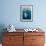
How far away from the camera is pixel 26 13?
432cm

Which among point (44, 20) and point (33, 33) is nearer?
point (33, 33)

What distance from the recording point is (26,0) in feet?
14.0

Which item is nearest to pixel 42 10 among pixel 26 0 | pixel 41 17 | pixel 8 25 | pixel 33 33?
pixel 41 17

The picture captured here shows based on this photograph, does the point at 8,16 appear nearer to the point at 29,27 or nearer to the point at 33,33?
the point at 29,27

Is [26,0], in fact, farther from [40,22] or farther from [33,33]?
[33,33]

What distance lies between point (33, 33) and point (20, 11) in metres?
0.94

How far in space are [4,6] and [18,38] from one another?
1.21 m

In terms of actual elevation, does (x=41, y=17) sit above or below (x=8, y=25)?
above

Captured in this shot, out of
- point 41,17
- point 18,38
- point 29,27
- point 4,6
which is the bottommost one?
point 18,38

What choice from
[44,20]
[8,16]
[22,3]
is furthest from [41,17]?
[8,16]

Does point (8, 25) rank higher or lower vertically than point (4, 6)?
lower

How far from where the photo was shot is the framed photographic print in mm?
4266

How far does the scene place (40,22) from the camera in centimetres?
432

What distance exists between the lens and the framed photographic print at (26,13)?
4.27m
